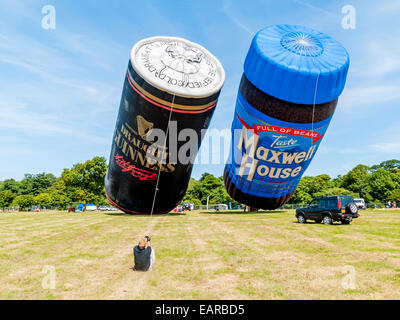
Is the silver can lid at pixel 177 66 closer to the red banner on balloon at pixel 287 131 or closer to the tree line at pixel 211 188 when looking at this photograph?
the red banner on balloon at pixel 287 131

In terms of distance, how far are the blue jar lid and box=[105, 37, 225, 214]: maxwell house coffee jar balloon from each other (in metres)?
2.43

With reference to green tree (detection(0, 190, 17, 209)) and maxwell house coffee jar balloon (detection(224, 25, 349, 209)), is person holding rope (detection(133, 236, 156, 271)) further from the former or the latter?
green tree (detection(0, 190, 17, 209))

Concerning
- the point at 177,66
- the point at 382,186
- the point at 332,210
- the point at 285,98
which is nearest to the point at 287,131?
the point at 285,98

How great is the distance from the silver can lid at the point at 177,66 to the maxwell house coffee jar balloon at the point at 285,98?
8.70 ft

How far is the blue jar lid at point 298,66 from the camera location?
11734 millimetres

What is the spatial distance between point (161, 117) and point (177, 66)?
1930 mm

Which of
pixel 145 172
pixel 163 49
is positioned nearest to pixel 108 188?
pixel 145 172

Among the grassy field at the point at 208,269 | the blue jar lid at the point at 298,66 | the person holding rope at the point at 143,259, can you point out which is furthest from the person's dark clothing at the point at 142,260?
the blue jar lid at the point at 298,66

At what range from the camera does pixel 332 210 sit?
46.9 feet

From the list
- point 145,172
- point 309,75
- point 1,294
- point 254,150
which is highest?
point 309,75

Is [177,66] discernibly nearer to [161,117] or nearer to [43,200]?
[161,117]
